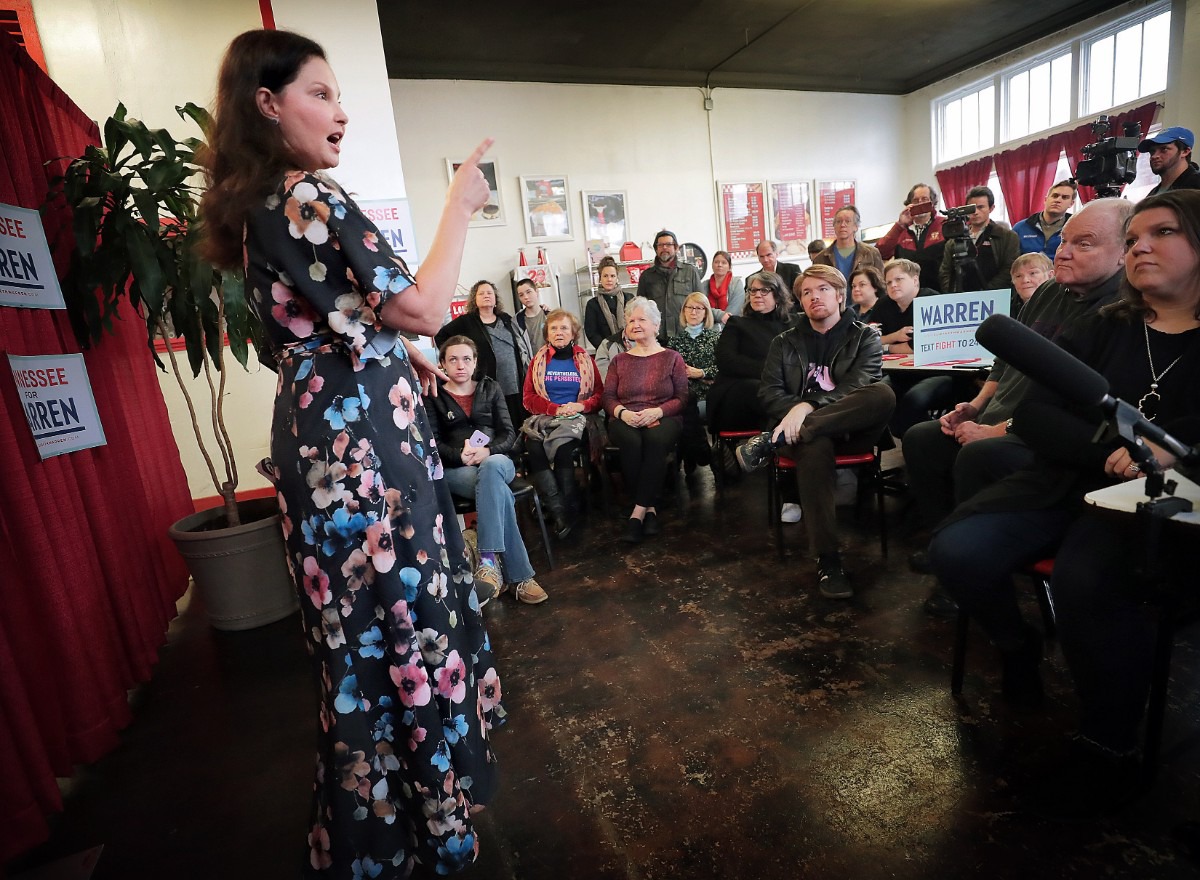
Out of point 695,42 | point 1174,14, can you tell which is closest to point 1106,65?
point 1174,14

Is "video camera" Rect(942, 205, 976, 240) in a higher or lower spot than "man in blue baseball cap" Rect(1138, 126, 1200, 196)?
lower

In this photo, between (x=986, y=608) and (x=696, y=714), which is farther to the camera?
(x=696, y=714)

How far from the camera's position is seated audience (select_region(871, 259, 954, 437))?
3.27 metres

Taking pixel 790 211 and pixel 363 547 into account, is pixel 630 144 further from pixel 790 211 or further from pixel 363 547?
pixel 363 547

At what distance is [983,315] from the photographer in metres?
2.89

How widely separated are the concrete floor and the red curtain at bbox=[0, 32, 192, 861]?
0.49ft

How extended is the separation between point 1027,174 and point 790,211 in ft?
8.96

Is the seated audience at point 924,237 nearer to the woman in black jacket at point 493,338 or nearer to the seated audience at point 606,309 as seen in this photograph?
the seated audience at point 606,309

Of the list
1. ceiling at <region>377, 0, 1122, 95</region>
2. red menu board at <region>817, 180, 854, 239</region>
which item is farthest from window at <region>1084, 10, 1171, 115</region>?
red menu board at <region>817, 180, 854, 239</region>

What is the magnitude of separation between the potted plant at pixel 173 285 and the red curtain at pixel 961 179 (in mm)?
8404

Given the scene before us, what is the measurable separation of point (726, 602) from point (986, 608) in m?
0.98

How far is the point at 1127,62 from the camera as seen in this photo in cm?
635

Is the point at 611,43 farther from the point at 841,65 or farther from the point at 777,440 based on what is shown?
the point at 777,440

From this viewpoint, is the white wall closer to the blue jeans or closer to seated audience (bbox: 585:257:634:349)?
seated audience (bbox: 585:257:634:349)
